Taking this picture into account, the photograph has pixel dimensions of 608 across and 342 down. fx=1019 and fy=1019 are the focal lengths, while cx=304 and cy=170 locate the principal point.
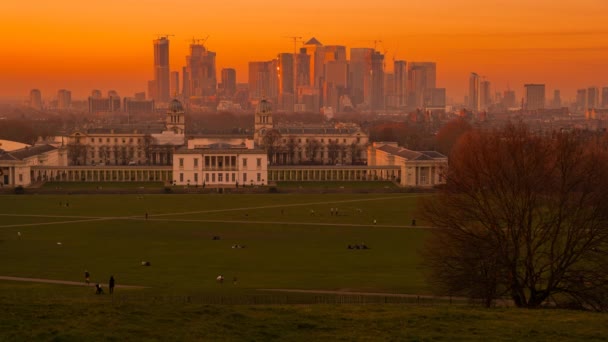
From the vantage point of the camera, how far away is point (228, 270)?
40.0 m

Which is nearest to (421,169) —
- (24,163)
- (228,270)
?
(24,163)

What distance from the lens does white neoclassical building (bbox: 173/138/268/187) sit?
8862cm

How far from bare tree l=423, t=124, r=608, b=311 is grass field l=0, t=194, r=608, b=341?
73.5 inches

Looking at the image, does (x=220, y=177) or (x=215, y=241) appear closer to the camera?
(x=215, y=241)

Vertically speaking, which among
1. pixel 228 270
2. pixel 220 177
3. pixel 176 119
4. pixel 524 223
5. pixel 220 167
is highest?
pixel 176 119

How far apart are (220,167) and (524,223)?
6077cm

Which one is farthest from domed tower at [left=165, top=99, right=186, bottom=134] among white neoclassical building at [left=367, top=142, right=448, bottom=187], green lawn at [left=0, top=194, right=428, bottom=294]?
green lawn at [left=0, top=194, right=428, bottom=294]

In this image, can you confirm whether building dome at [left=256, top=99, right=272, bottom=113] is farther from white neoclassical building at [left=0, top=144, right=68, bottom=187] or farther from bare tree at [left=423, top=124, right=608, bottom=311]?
bare tree at [left=423, top=124, right=608, bottom=311]

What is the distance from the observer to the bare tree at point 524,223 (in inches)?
1141

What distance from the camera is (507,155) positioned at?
31453mm

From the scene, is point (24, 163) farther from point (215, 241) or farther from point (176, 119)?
point (176, 119)

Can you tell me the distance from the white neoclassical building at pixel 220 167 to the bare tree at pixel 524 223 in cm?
5724

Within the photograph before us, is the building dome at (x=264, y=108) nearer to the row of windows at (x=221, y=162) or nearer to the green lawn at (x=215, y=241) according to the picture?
the row of windows at (x=221, y=162)

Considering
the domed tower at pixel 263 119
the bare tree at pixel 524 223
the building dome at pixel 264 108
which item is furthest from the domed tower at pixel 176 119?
the bare tree at pixel 524 223
